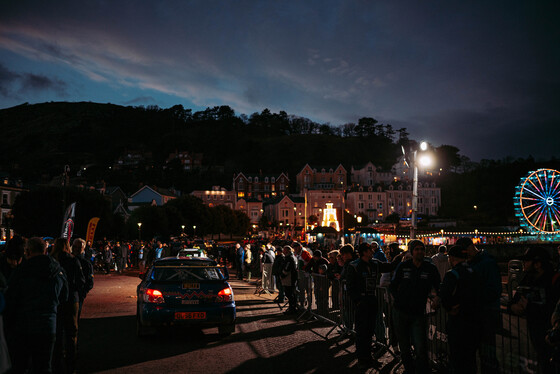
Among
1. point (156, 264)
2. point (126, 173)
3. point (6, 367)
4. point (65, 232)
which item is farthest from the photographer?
point (126, 173)

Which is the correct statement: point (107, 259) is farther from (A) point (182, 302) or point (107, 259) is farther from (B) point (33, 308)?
(B) point (33, 308)

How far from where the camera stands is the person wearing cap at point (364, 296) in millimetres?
7430

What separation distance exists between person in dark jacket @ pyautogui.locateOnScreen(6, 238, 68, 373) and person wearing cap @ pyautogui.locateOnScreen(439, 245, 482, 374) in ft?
14.8

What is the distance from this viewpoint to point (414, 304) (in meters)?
6.19

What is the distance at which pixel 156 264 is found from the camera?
10.0 m

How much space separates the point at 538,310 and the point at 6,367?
17.6 feet

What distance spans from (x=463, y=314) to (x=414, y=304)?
867 mm

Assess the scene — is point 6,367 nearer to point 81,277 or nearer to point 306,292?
point 81,277

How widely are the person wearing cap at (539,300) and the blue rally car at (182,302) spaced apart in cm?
554

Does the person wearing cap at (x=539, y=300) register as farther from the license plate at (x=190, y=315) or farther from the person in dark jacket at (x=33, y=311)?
the license plate at (x=190, y=315)

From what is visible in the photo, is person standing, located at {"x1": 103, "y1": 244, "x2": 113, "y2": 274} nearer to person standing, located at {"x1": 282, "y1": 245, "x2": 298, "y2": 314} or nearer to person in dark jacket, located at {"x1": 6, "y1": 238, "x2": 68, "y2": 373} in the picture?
person standing, located at {"x1": 282, "y1": 245, "x2": 298, "y2": 314}

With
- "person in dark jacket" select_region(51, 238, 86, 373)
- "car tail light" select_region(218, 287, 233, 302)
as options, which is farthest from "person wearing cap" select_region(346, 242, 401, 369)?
"person in dark jacket" select_region(51, 238, 86, 373)

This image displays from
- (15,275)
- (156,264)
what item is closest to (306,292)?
(156,264)

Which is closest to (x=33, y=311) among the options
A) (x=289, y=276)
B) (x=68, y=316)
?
(x=68, y=316)
